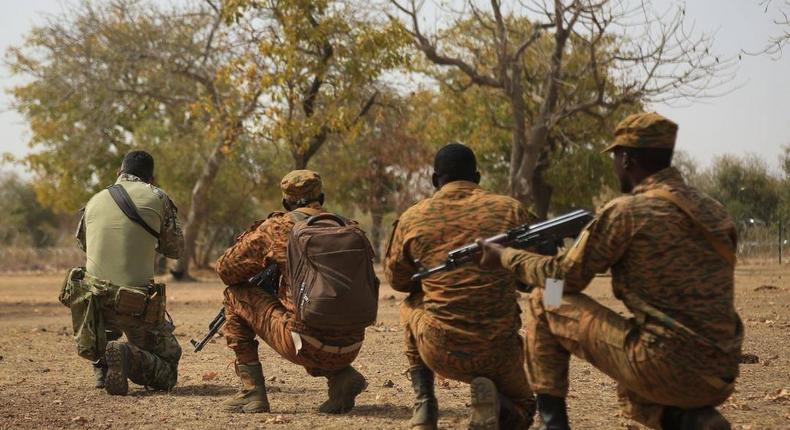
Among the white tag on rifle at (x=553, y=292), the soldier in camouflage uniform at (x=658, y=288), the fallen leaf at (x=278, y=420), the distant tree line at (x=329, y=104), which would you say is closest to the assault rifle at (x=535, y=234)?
the soldier in camouflage uniform at (x=658, y=288)

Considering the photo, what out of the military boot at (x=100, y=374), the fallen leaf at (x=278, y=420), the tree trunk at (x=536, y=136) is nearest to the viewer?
the fallen leaf at (x=278, y=420)

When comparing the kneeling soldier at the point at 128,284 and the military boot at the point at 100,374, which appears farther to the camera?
the military boot at the point at 100,374

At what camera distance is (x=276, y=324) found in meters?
7.37

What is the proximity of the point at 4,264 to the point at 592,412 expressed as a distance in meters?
41.2

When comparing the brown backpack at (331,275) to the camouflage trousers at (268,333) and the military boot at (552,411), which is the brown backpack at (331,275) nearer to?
the camouflage trousers at (268,333)

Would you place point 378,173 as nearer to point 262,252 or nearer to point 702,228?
point 262,252

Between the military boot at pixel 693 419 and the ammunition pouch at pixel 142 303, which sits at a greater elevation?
the ammunition pouch at pixel 142 303

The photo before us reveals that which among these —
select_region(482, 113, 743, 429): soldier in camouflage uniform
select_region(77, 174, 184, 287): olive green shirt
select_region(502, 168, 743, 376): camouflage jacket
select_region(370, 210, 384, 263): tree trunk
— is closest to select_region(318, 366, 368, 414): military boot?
select_region(77, 174, 184, 287): olive green shirt

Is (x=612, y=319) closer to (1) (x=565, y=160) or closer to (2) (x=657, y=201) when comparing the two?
(2) (x=657, y=201)

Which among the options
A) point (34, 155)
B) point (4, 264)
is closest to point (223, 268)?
point (4, 264)

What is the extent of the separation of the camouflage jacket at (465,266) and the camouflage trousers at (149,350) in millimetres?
2814

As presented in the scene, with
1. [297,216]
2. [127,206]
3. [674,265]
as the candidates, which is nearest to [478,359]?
[674,265]

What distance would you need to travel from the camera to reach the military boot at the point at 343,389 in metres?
7.44

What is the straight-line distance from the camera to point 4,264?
4531 cm
